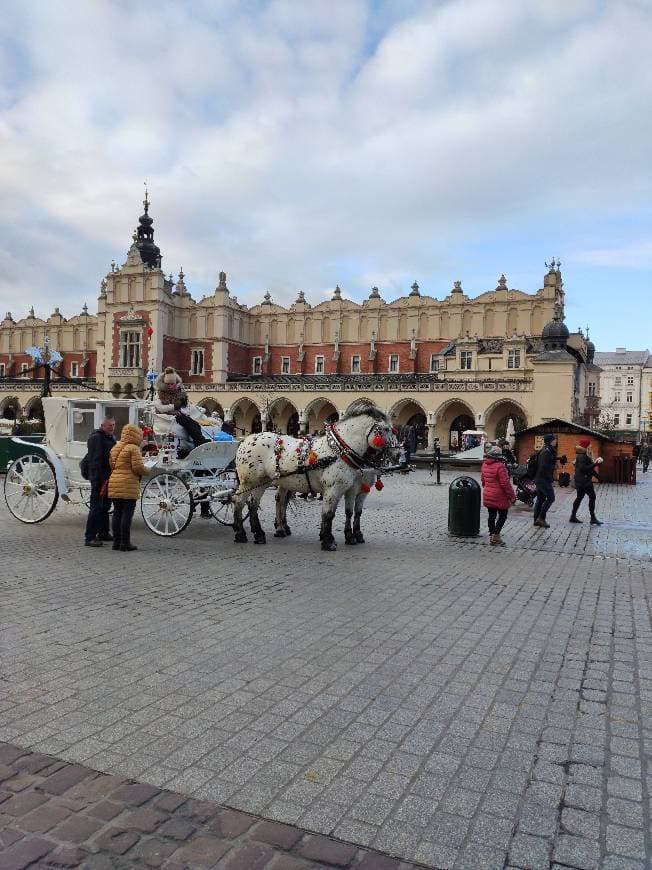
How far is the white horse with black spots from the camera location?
30.7 feet

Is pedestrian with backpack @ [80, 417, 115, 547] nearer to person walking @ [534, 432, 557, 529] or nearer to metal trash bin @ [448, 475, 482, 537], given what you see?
metal trash bin @ [448, 475, 482, 537]

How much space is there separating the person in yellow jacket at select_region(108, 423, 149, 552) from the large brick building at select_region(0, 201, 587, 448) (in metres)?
38.8

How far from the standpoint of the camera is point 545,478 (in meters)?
12.8

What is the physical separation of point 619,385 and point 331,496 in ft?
378

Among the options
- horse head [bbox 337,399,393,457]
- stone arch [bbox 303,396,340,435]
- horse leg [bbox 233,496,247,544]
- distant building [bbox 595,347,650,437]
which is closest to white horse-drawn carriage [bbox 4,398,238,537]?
horse leg [bbox 233,496,247,544]

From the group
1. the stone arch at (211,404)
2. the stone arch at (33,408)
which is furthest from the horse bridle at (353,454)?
the stone arch at (33,408)

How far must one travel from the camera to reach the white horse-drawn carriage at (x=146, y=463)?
992cm

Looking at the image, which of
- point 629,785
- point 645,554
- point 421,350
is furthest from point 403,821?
point 421,350

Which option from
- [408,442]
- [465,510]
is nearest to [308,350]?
[408,442]

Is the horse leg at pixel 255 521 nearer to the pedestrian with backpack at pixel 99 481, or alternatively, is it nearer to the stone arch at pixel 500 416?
the pedestrian with backpack at pixel 99 481

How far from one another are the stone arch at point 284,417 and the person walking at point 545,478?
4411 centimetres

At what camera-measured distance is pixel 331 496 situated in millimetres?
9305

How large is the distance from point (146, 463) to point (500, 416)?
40.9 m

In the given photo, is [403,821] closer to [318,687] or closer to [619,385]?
[318,687]
